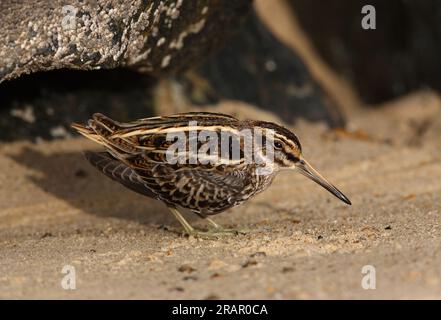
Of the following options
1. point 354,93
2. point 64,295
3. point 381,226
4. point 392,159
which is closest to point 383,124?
point 354,93

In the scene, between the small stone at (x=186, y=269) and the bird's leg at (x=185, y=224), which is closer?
the small stone at (x=186, y=269)

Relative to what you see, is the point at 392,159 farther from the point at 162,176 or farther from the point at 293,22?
the point at 293,22

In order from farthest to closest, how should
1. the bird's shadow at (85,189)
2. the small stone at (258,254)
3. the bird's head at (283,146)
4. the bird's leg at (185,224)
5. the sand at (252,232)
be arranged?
the bird's shadow at (85,189) < the bird's leg at (185,224) < the bird's head at (283,146) < the small stone at (258,254) < the sand at (252,232)

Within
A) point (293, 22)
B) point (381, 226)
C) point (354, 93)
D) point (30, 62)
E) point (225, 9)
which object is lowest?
point (381, 226)

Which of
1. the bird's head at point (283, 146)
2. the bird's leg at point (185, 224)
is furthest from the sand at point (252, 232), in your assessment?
the bird's head at point (283, 146)

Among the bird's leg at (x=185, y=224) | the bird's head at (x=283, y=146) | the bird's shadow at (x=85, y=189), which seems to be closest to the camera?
the bird's head at (x=283, y=146)

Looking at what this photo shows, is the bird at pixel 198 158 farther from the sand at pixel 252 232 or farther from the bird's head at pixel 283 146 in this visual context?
the sand at pixel 252 232
